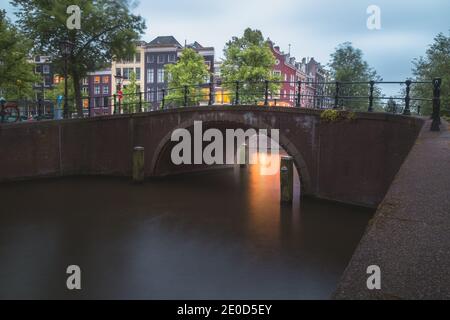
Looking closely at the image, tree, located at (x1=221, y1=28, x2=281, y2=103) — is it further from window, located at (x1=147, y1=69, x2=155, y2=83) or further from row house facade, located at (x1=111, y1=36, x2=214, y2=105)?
window, located at (x1=147, y1=69, x2=155, y2=83)

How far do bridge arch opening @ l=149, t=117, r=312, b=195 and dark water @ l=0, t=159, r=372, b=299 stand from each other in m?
1.03

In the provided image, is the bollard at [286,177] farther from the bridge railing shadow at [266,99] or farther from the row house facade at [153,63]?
the row house facade at [153,63]

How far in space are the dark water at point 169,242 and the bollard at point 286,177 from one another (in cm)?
41

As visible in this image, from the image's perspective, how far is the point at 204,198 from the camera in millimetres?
16062

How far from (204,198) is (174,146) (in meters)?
4.27

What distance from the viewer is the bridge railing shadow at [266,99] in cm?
1209

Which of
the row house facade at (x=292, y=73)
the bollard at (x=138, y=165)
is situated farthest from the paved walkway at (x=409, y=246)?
the row house facade at (x=292, y=73)
